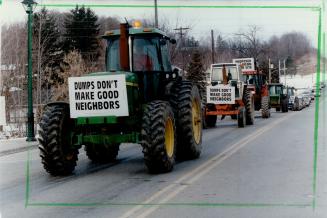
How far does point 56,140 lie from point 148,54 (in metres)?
2.63

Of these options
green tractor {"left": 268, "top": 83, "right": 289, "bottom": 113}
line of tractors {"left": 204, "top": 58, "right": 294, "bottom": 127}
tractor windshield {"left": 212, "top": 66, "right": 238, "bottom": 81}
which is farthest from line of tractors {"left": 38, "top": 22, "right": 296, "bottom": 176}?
green tractor {"left": 268, "top": 83, "right": 289, "bottom": 113}

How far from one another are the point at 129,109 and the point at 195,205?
3213 mm

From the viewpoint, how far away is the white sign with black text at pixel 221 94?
22438 millimetres

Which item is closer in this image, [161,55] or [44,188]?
[44,188]

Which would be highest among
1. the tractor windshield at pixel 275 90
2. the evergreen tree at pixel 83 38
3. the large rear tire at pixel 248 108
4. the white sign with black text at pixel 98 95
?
the evergreen tree at pixel 83 38

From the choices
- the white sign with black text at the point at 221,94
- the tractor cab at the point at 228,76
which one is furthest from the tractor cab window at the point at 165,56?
the tractor cab at the point at 228,76

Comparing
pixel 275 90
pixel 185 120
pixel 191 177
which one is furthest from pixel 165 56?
pixel 275 90

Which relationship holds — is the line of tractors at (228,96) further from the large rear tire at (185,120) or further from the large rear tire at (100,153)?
the large rear tire at (100,153)

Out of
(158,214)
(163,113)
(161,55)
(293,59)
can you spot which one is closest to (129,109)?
(163,113)

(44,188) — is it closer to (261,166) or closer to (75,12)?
(75,12)

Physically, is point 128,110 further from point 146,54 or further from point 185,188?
point 185,188

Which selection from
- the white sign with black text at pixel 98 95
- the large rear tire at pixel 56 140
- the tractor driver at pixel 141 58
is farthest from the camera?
the tractor driver at pixel 141 58

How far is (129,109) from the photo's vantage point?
10102 millimetres

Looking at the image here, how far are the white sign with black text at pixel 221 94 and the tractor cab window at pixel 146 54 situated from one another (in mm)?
11069
